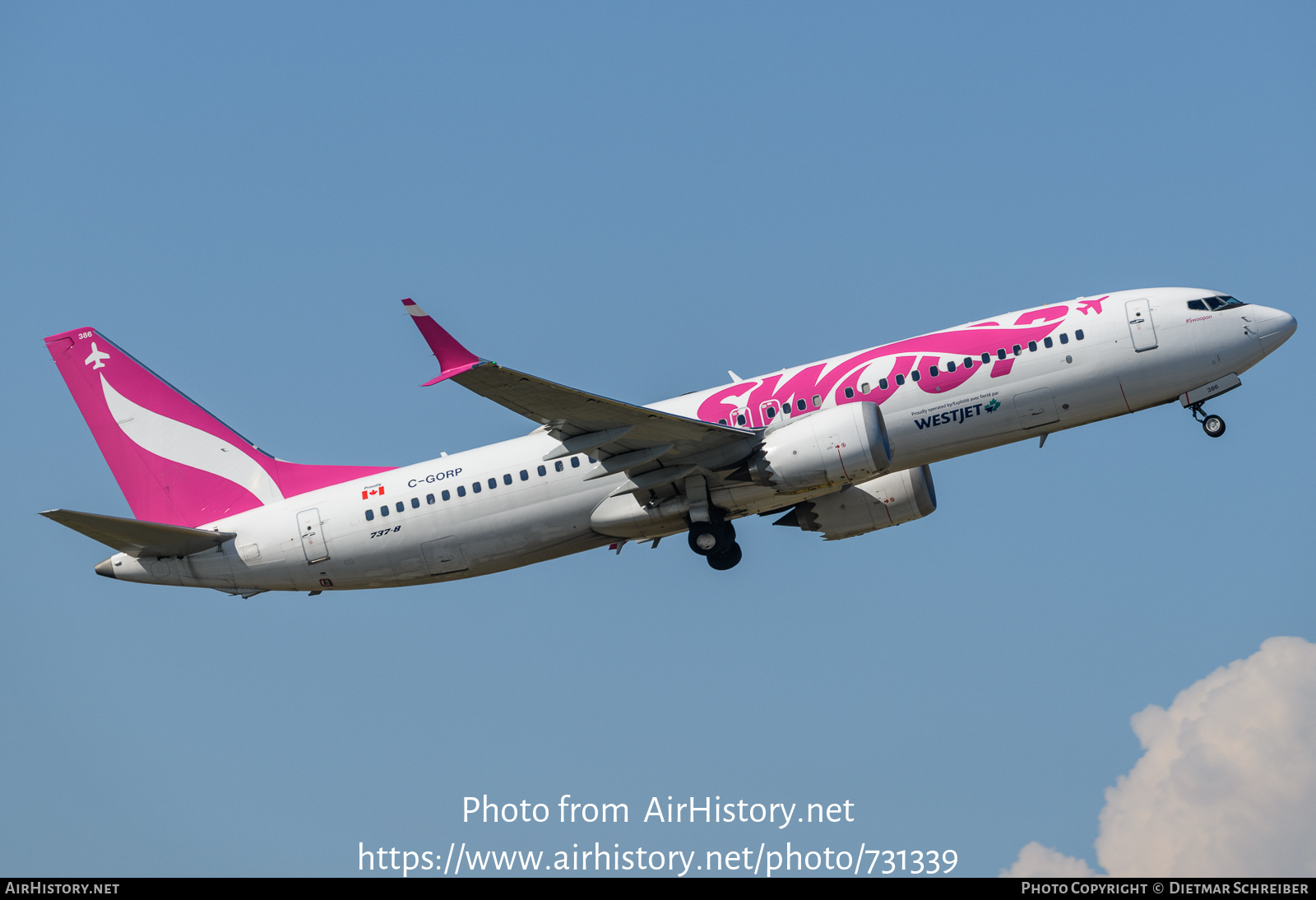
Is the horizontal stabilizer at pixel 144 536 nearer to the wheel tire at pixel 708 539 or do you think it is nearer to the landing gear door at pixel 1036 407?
the wheel tire at pixel 708 539

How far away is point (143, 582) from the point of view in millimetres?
37062

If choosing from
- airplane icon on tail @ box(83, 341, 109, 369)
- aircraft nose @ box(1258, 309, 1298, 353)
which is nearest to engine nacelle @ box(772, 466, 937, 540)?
aircraft nose @ box(1258, 309, 1298, 353)

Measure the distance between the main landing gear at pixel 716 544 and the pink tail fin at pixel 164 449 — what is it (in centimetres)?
895

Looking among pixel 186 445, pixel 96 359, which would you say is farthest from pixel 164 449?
pixel 96 359

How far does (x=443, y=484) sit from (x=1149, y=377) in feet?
60.5

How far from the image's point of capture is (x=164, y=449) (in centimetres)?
3953

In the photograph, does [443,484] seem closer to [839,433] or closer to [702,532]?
[702,532]

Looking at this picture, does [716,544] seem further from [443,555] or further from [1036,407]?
[1036,407]

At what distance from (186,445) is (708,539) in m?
15.8

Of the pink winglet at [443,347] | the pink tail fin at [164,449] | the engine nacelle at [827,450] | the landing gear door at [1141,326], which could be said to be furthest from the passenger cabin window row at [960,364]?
the pink tail fin at [164,449]

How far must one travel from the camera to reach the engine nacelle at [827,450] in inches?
1291

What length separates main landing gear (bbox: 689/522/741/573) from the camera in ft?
117
